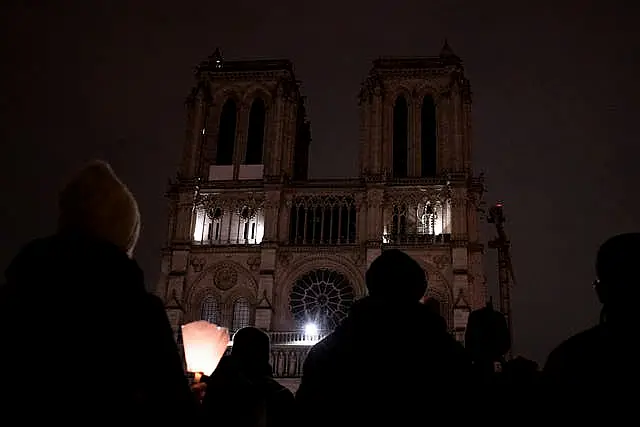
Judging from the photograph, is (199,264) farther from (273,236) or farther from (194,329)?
(194,329)

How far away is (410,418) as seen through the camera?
3379mm

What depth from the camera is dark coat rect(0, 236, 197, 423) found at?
7.72 feet

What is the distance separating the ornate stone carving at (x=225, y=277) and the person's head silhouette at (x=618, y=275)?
33989mm

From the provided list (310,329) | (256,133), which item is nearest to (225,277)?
(310,329)

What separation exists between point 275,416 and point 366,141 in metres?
34.4

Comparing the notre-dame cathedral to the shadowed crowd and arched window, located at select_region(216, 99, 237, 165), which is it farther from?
the shadowed crowd

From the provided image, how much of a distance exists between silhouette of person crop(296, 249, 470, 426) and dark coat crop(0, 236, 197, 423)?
1.20m

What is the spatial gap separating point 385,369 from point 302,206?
34434 mm

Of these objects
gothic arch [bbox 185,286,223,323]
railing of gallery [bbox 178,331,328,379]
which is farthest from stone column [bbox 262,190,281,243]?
railing of gallery [bbox 178,331,328,379]

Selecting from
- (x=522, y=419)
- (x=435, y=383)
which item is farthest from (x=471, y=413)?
(x=522, y=419)

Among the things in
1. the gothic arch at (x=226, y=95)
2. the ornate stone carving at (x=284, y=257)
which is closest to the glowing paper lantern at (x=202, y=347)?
the ornate stone carving at (x=284, y=257)

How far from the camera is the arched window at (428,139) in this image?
1516 inches

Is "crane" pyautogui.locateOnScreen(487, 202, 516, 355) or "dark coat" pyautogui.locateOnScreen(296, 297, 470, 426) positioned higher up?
"crane" pyautogui.locateOnScreen(487, 202, 516, 355)

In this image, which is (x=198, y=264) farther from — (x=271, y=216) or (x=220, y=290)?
(x=271, y=216)
